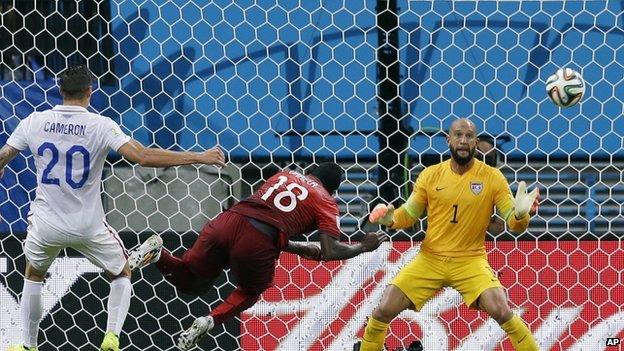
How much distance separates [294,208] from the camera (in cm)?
812

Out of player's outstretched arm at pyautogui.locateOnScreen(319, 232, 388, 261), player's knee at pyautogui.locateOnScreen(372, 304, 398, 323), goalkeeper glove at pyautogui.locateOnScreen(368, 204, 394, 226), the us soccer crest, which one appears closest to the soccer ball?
the us soccer crest

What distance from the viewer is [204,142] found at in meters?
9.15

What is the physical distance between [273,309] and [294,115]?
126cm

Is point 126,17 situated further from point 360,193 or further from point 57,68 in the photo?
point 360,193

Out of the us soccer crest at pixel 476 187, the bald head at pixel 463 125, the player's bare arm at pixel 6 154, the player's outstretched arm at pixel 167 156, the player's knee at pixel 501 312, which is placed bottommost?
the player's knee at pixel 501 312

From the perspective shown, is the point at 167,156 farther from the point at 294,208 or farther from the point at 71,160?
the point at 294,208

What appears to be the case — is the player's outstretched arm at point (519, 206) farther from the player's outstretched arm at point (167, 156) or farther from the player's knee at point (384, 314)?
the player's outstretched arm at point (167, 156)

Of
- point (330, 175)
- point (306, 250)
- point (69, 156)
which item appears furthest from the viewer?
point (306, 250)

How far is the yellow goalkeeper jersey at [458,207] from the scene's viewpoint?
8133mm

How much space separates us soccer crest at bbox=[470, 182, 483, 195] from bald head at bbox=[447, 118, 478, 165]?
150mm

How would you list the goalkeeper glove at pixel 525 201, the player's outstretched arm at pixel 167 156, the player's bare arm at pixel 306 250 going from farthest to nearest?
the player's bare arm at pixel 306 250
the goalkeeper glove at pixel 525 201
the player's outstretched arm at pixel 167 156

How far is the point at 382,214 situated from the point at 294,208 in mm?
512

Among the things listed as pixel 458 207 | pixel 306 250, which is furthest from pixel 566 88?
pixel 306 250

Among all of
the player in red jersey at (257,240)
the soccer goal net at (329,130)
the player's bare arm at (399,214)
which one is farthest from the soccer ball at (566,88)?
the player in red jersey at (257,240)
